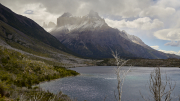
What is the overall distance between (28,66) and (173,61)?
20201cm

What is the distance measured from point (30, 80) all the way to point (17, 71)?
6.13 metres

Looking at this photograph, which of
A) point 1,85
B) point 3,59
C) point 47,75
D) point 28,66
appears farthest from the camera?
point 47,75

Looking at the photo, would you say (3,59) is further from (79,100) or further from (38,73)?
(79,100)

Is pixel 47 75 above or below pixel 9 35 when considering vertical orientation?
below

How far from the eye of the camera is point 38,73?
54.2 meters

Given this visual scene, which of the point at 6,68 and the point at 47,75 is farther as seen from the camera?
the point at 47,75

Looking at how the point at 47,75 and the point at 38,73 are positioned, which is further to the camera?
the point at 47,75

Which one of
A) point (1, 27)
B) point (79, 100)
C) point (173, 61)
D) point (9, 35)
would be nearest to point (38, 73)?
point (79, 100)

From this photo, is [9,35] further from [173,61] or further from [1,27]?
[173,61]


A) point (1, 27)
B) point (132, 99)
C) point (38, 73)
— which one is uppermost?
point (1, 27)

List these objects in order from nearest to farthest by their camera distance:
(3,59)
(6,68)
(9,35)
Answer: (6,68)
(3,59)
(9,35)

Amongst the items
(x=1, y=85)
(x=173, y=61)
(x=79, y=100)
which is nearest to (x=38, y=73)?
(x=79, y=100)

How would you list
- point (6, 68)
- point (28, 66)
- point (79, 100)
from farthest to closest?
point (28, 66) → point (6, 68) → point (79, 100)

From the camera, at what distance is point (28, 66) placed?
52406mm
